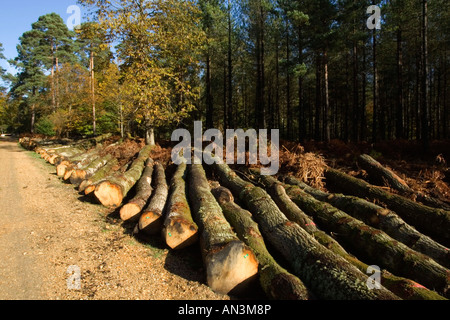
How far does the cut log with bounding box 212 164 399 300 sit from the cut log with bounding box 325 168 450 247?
256 cm

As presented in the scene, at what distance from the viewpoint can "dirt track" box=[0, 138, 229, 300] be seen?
3.36 meters

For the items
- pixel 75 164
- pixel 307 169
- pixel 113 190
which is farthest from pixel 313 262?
pixel 75 164

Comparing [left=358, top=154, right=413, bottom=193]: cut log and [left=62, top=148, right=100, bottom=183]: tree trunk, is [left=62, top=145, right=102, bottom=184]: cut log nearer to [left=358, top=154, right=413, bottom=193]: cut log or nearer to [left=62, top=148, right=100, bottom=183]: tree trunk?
[left=62, top=148, right=100, bottom=183]: tree trunk

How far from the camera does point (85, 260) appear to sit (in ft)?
13.4

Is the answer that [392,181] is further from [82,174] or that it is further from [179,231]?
[82,174]

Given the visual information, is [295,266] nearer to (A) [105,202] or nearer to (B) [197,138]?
(A) [105,202]

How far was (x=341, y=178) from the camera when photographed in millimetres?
6914

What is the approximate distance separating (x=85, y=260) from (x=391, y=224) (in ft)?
17.3

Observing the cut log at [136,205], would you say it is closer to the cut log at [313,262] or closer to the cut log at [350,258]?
the cut log at [313,262]

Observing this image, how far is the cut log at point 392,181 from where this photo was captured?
5539 mm

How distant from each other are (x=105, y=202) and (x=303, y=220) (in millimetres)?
4893
